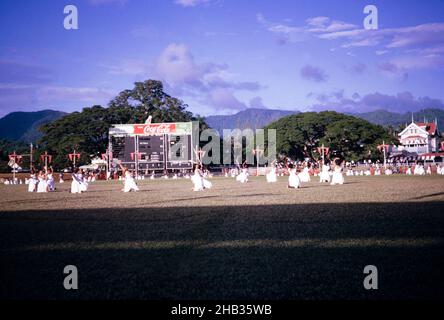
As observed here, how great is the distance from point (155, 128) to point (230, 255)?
55.7 metres

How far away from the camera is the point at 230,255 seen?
774cm

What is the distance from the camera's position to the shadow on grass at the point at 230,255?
574cm

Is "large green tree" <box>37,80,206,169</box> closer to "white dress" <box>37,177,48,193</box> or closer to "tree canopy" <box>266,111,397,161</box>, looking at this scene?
"tree canopy" <box>266,111,397,161</box>

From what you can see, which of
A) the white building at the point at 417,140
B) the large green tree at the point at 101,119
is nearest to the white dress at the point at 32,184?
the large green tree at the point at 101,119

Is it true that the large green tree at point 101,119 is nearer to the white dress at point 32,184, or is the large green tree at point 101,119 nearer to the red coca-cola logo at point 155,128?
the red coca-cola logo at point 155,128

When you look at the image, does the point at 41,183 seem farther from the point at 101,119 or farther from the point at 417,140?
the point at 417,140

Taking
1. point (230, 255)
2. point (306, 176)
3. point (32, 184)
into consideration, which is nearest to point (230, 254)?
point (230, 255)

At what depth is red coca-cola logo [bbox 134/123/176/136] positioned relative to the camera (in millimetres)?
61547

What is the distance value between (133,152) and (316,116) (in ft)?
133

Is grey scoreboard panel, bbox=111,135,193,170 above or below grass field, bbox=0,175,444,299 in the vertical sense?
above

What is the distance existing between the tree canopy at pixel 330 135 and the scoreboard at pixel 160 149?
1038 inches

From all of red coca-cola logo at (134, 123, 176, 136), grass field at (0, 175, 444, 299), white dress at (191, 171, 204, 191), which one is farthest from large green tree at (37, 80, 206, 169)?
grass field at (0, 175, 444, 299)

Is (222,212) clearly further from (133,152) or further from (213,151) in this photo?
(213,151)
